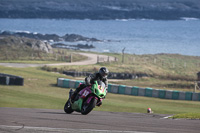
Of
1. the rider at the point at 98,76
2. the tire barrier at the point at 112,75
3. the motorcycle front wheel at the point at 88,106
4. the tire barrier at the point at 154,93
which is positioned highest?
the rider at the point at 98,76

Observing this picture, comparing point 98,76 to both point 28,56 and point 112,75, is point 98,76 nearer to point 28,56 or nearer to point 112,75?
point 112,75

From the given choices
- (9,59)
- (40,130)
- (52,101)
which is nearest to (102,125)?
(40,130)

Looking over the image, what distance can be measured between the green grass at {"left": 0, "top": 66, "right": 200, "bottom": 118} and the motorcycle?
10019 mm

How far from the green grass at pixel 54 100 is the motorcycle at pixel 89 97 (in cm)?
1002

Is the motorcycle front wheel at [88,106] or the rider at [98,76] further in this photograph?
the rider at [98,76]

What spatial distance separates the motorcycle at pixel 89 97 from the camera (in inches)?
559

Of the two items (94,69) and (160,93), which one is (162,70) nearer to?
(94,69)

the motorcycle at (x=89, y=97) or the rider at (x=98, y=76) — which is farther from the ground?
the rider at (x=98, y=76)

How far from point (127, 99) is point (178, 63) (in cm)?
4701

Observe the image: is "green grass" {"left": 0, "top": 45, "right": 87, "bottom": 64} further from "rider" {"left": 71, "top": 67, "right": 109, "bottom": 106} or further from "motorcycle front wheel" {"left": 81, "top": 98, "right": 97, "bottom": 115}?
"rider" {"left": 71, "top": 67, "right": 109, "bottom": 106}

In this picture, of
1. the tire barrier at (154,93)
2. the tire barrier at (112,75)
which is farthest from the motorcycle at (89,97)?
the tire barrier at (112,75)

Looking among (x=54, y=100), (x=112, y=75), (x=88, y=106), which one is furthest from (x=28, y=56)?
(x=88, y=106)

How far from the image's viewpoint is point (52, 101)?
98.2 feet

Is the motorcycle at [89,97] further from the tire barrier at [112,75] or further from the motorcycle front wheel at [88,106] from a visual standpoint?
the tire barrier at [112,75]
